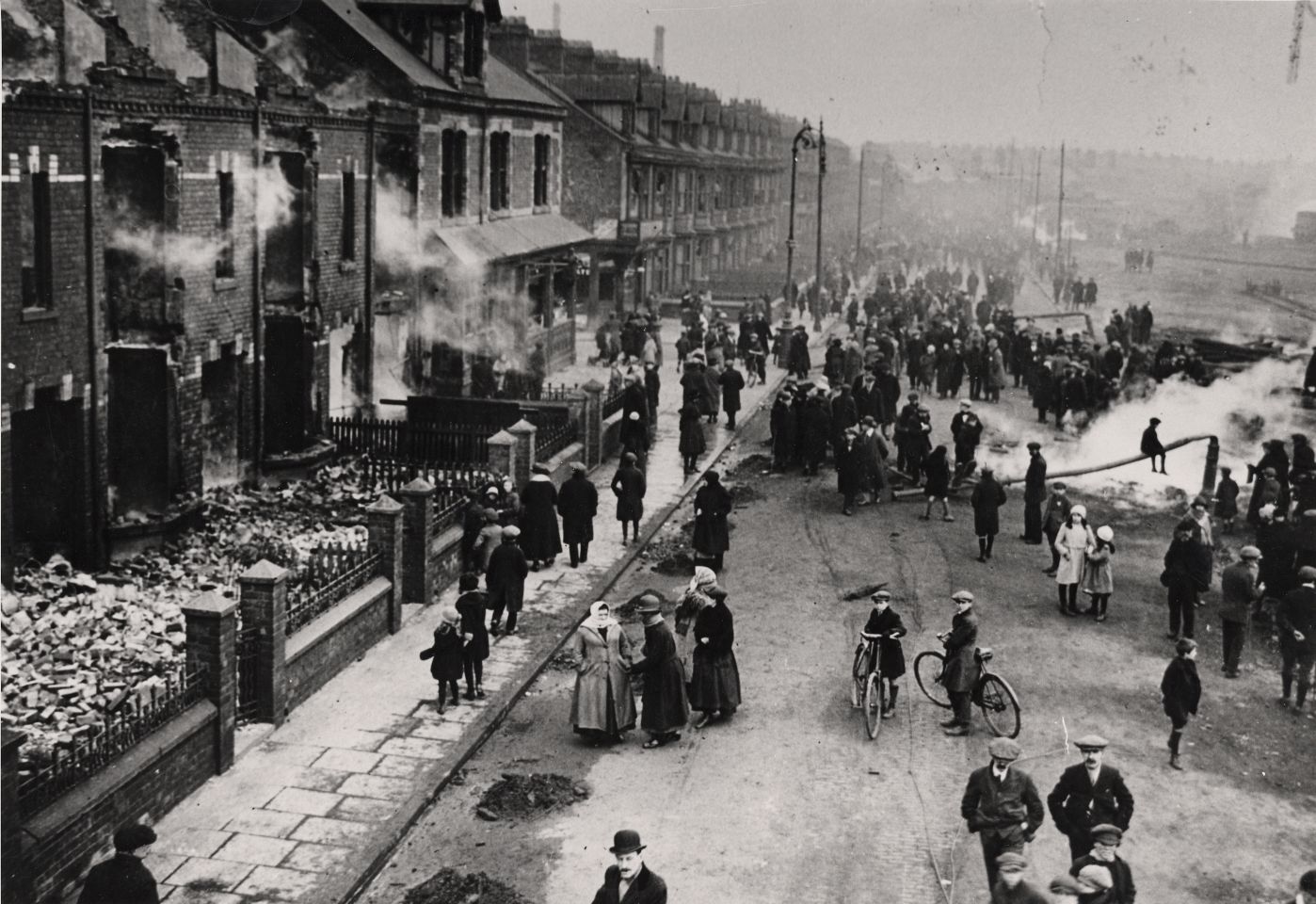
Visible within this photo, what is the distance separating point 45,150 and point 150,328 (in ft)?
11.2

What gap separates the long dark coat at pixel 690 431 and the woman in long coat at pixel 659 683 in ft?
36.3

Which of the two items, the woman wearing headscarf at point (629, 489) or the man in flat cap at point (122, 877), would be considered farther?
the woman wearing headscarf at point (629, 489)

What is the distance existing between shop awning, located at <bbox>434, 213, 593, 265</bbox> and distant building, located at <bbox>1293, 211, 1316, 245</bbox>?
190 ft

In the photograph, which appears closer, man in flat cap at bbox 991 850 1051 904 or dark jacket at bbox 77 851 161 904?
man in flat cap at bbox 991 850 1051 904

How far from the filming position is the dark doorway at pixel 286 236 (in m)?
21.3

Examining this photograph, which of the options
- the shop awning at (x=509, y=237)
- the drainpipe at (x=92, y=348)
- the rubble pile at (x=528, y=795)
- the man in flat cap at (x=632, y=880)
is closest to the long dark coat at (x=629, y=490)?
the drainpipe at (x=92, y=348)

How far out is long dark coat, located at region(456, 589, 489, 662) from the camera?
12797 millimetres

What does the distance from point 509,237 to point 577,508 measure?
49.4 ft

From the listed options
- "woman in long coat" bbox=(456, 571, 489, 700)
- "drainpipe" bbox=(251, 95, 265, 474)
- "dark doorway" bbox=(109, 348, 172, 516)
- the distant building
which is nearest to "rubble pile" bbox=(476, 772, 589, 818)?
"woman in long coat" bbox=(456, 571, 489, 700)

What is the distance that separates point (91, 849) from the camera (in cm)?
928

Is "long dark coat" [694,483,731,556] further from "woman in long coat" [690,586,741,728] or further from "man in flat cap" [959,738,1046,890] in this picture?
"man in flat cap" [959,738,1046,890]

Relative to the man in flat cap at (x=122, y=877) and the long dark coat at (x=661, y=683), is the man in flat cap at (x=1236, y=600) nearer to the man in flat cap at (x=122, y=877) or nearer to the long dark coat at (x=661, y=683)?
the long dark coat at (x=661, y=683)

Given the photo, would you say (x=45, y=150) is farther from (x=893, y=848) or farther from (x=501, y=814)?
(x=893, y=848)

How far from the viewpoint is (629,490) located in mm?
18609
